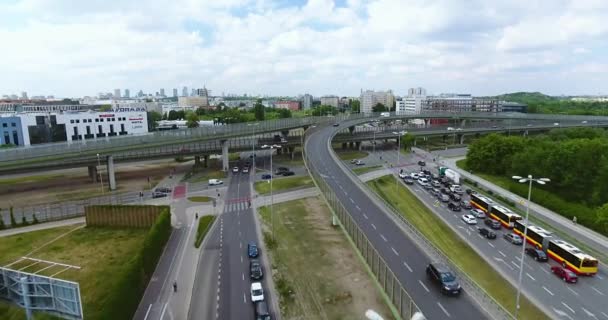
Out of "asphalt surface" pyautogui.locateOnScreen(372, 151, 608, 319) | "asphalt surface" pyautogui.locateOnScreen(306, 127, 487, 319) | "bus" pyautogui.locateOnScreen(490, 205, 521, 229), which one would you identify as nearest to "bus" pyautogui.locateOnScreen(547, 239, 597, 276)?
"asphalt surface" pyautogui.locateOnScreen(372, 151, 608, 319)

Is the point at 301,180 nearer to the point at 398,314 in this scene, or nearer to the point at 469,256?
the point at 469,256

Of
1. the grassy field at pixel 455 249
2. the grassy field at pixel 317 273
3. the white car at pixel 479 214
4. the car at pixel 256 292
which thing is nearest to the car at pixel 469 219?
the white car at pixel 479 214

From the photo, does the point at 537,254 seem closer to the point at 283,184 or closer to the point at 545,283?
the point at 545,283

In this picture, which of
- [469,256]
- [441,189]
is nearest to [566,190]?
[441,189]

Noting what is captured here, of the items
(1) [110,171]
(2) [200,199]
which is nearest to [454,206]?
(2) [200,199]

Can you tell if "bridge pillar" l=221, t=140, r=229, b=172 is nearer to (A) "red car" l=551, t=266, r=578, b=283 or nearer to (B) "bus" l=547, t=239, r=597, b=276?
(B) "bus" l=547, t=239, r=597, b=276

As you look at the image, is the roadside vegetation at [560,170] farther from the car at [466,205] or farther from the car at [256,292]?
the car at [256,292]
